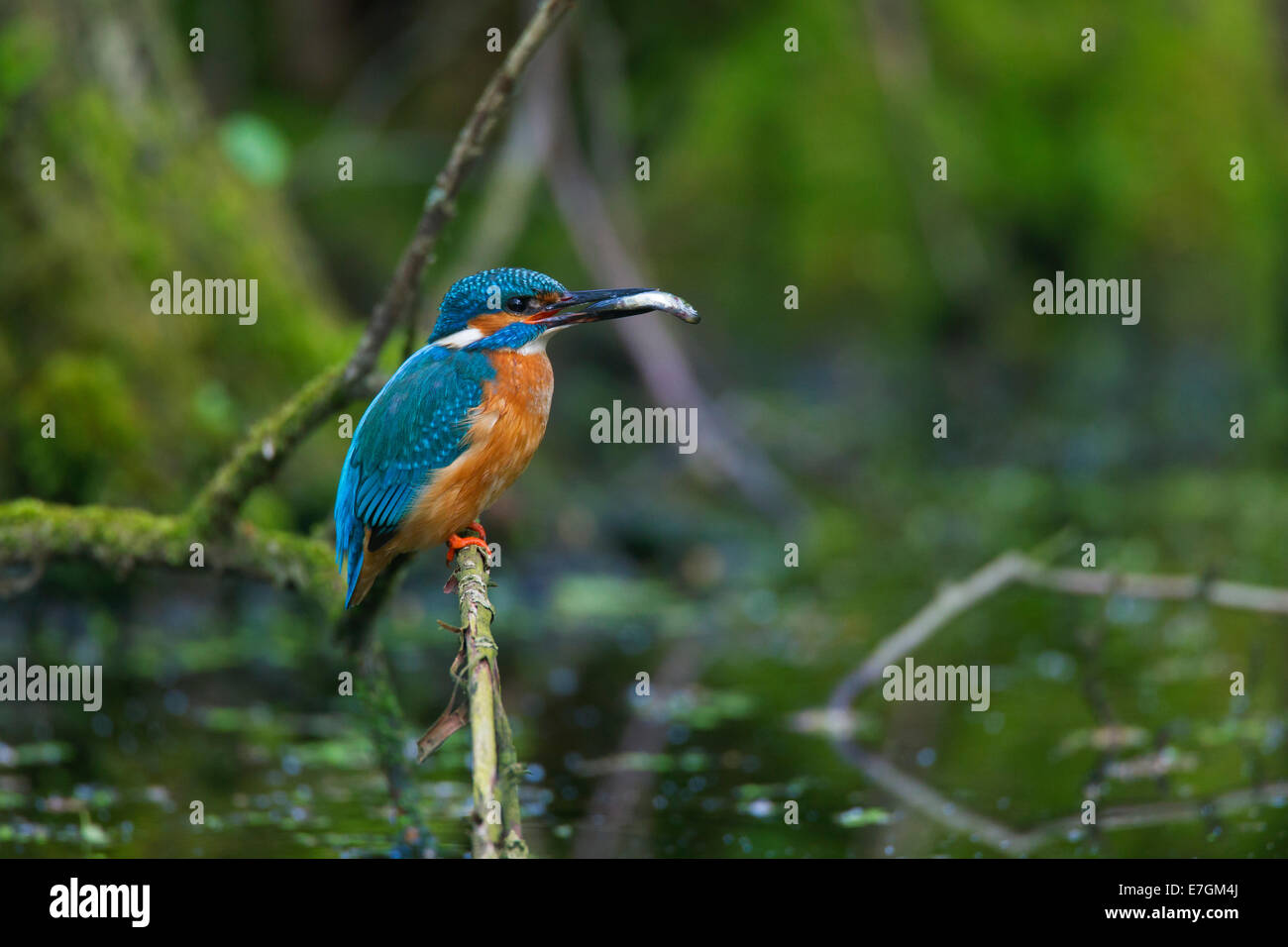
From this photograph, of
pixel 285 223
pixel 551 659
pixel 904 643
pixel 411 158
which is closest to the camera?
pixel 904 643

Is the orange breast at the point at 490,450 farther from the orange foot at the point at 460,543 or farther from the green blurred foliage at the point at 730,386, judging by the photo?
the green blurred foliage at the point at 730,386

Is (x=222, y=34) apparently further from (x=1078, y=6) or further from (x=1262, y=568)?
(x=1262, y=568)

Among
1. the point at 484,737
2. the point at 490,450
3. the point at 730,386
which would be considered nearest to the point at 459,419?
the point at 490,450

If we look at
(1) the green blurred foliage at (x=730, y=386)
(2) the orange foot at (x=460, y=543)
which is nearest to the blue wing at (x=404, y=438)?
(2) the orange foot at (x=460, y=543)

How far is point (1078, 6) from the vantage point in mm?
12383

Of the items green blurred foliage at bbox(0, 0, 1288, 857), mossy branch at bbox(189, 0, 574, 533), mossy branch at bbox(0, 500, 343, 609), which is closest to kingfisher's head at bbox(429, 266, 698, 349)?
mossy branch at bbox(189, 0, 574, 533)

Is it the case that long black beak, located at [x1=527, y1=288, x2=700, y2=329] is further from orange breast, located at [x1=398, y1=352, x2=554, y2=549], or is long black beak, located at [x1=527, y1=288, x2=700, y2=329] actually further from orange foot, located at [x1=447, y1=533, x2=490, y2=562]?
orange foot, located at [x1=447, y1=533, x2=490, y2=562]

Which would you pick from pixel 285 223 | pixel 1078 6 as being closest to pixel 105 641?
pixel 285 223

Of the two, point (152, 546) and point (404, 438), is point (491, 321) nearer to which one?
point (404, 438)

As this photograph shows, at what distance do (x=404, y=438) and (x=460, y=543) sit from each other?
1.10 feet

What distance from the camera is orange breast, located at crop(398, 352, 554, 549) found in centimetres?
375

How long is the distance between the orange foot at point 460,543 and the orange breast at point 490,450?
0.23ft

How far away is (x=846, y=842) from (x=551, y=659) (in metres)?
2.95
